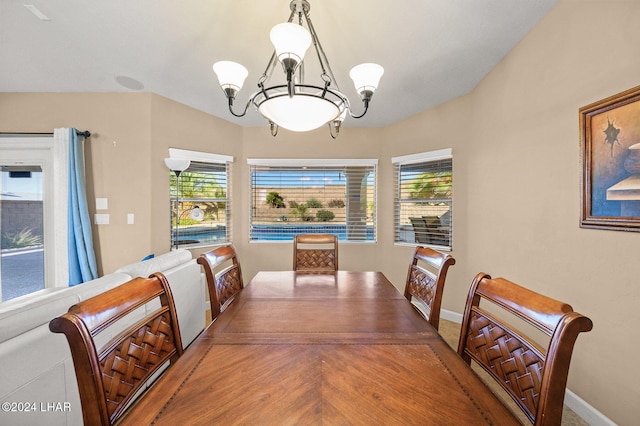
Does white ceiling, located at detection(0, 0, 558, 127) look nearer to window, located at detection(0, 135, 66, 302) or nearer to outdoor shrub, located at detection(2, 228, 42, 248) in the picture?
window, located at detection(0, 135, 66, 302)

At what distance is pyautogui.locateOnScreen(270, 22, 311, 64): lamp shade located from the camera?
107 cm

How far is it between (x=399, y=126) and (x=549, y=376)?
3.37 metres

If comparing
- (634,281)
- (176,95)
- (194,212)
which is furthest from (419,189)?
(176,95)

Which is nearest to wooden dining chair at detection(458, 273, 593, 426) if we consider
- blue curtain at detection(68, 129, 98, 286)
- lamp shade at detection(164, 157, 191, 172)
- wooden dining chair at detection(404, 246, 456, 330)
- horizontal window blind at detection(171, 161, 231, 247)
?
wooden dining chair at detection(404, 246, 456, 330)

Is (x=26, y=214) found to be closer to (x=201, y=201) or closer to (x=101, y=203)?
(x=101, y=203)

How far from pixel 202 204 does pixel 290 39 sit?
288 centimetres

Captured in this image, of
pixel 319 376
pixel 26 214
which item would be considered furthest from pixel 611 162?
pixel 26 214

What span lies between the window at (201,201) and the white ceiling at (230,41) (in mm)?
855

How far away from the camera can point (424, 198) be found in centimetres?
340

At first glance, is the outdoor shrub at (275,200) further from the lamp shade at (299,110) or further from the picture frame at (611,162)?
the picture frame at (611,162)

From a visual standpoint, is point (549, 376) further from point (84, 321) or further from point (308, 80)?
point (308, 80)

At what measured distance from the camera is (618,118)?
144 centimetres

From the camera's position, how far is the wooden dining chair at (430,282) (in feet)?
4.70

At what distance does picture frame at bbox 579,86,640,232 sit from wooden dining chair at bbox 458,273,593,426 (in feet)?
3.65
